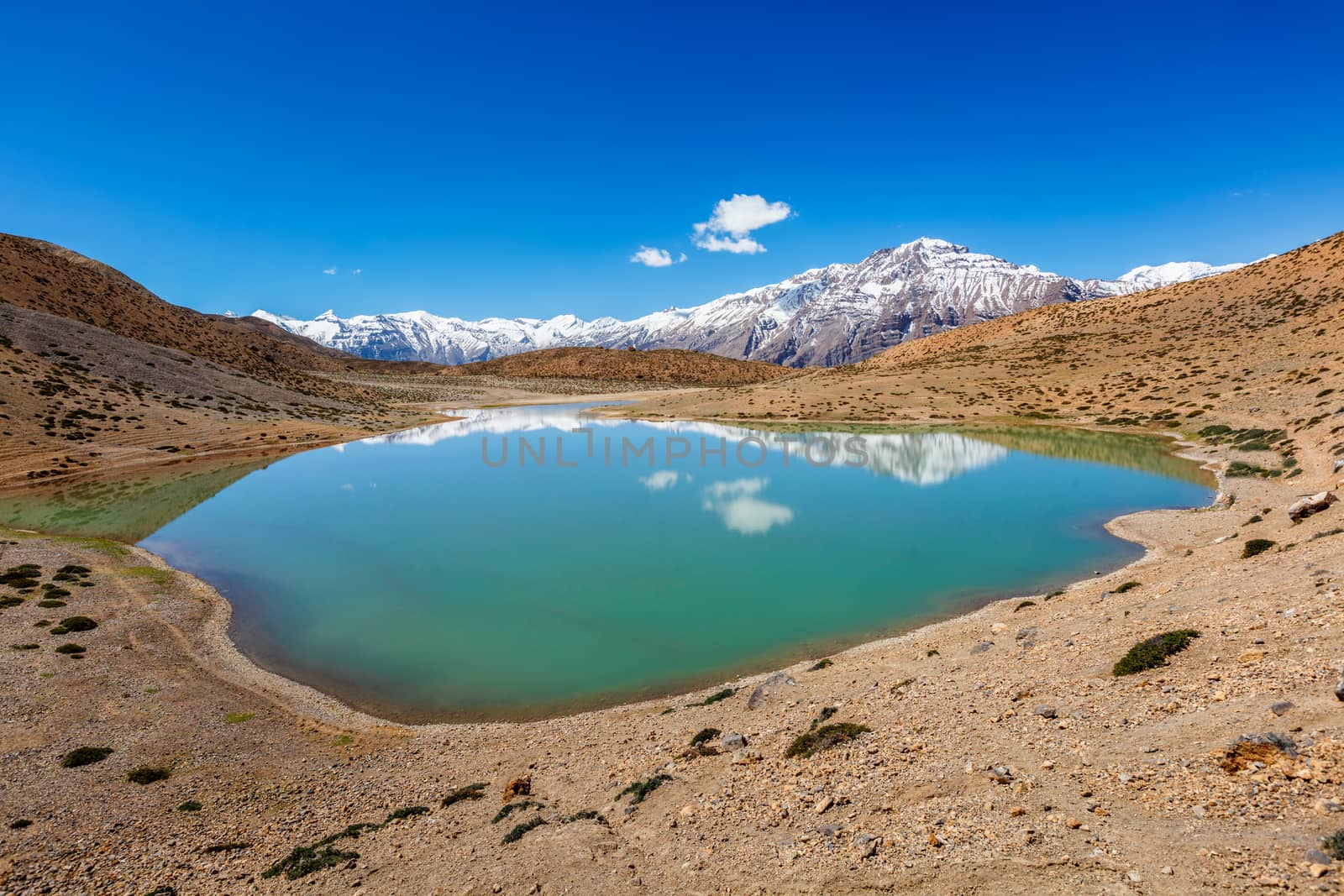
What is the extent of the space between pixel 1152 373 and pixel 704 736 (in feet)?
259

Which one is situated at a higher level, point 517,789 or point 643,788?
point 643,788

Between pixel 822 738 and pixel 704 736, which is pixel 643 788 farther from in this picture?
pixel 822 738

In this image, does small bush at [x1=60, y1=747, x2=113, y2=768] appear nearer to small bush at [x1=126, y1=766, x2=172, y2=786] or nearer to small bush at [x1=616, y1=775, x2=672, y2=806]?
small bush at [x1=126, y1=766, x2=172, y2=786]

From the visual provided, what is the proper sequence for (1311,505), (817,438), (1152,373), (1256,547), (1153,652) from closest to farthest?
(1153,652) < (1256,547) < (1311,505) < (817,438) < (1152,373)

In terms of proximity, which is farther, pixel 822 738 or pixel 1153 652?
pixel 1153 652

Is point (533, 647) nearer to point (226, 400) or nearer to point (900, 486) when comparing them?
point (900, 486)

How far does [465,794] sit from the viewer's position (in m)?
10.2

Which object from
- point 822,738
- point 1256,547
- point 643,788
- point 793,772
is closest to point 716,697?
point 822,738

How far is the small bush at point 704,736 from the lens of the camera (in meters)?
10.9

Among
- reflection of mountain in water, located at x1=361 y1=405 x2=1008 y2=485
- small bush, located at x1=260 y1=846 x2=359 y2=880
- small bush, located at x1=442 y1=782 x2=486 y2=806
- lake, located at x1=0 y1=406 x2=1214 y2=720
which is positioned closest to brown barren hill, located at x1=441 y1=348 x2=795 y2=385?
reflection of mountain in water, located at x1=361 y1=405 x2=1008 y2=485

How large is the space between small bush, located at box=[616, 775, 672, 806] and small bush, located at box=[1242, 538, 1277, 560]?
15.8 meters

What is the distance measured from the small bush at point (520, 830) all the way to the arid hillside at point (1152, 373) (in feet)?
117

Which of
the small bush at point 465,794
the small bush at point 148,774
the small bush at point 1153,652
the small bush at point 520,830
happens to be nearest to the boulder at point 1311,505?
the small bush at point 1153,652

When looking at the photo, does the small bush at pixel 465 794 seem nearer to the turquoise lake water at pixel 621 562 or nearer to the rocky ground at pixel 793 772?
the rocky ground at pixel 793 772
